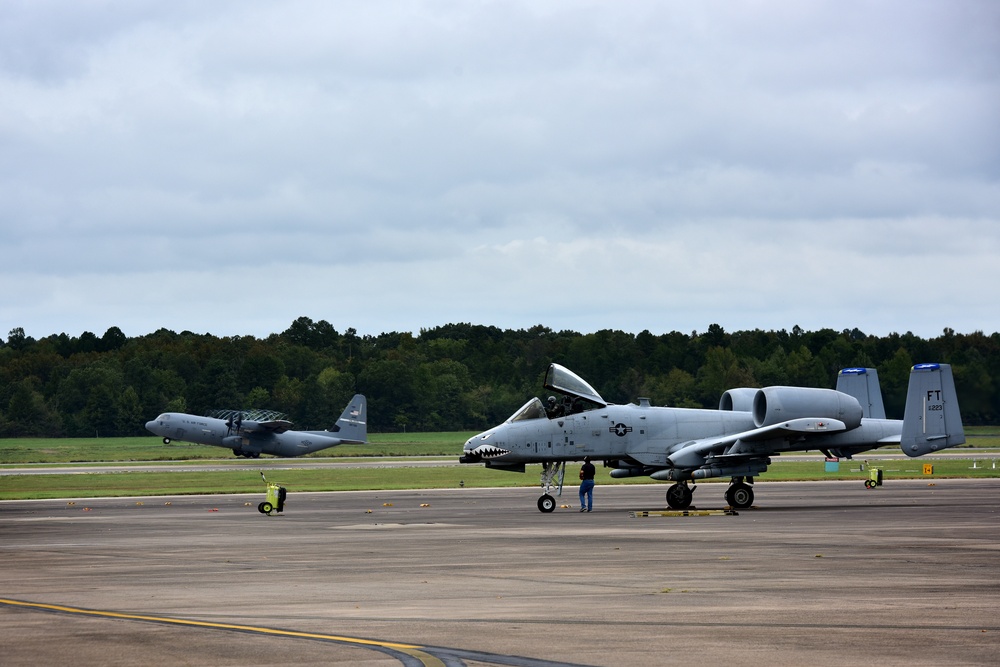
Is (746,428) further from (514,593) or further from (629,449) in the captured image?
(514,593)

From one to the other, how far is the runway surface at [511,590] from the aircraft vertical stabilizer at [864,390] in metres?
10.2

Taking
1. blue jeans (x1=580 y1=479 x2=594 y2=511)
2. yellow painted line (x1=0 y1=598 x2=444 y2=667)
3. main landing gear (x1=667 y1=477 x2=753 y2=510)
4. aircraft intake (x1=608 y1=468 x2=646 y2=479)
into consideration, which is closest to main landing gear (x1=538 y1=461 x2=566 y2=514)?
blue jeans (x1=580 y1=479 x2=594 y2=511)

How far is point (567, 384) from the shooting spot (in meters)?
39.8

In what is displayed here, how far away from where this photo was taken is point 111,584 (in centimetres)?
1995

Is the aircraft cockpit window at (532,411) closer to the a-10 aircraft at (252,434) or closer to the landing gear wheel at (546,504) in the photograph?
the landing gear wheel at (546,504)

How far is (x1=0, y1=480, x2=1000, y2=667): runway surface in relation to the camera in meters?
13.0

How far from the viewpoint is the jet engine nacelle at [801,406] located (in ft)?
129

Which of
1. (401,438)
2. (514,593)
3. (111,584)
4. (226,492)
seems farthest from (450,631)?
(401,438)

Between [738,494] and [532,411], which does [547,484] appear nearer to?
[532,411]

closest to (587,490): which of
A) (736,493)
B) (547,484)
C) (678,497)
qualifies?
(547,484)

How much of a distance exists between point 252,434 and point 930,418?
206ft

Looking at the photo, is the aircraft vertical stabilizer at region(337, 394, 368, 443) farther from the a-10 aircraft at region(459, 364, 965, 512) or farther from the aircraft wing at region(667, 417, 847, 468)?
the aircraft wing at region(667, 417, 847, 468)

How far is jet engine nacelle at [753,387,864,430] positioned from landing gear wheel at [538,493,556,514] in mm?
7146

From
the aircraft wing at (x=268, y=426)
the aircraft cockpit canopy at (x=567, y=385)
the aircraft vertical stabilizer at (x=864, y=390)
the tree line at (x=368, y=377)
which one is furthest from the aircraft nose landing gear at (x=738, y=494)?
the tree line at (x=368, y=377)
